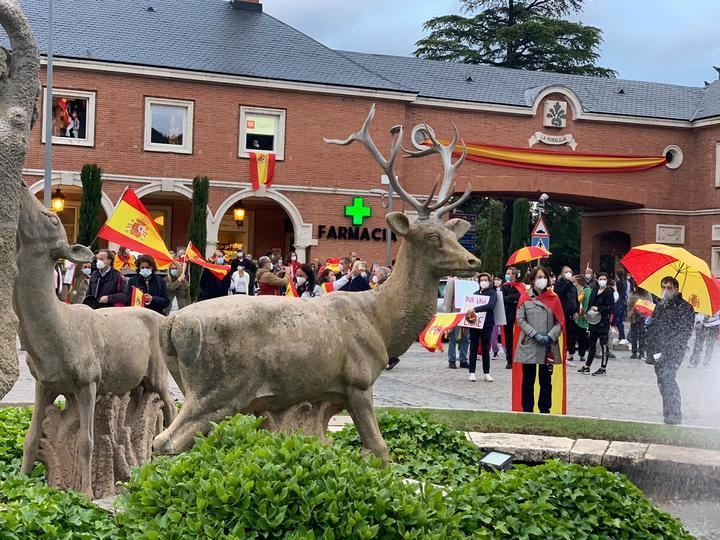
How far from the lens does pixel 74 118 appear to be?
3192 centimetres

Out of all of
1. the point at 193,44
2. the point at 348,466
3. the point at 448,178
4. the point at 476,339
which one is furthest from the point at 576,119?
the point at 348,466

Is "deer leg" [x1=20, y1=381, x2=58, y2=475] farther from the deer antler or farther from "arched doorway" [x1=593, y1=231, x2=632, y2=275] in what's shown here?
"arched doorway" [x1=593, y1=231, x2=632, y2=275]

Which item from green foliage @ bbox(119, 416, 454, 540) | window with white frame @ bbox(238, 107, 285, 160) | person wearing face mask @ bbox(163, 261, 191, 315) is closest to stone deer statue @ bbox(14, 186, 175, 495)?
green foliage @ bbox(119, 416, 454, 540)

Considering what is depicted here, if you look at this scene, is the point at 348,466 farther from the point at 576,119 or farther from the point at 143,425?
the point at 576,119

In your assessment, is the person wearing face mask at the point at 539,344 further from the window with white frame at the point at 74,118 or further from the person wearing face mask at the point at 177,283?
the window with white frame at the point at 74,118

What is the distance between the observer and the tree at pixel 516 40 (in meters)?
53.9

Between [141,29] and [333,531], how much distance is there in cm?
3246

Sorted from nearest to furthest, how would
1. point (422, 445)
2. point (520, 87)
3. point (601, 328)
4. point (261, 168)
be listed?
point (422, 445)
point (601, 328)
point (261, 168)
point (520, 87)

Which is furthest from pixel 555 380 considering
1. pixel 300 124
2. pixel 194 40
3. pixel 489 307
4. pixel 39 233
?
pixel 194 40

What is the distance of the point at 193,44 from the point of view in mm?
34188

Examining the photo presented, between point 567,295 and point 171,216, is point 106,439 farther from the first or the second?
point 171,216

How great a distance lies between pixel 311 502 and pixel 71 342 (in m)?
2.31

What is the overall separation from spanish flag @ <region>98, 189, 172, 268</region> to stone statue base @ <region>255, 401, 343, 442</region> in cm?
974

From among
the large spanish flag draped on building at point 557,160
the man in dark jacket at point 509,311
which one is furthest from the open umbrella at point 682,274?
the large spanish flag draped on building at point 557,160
